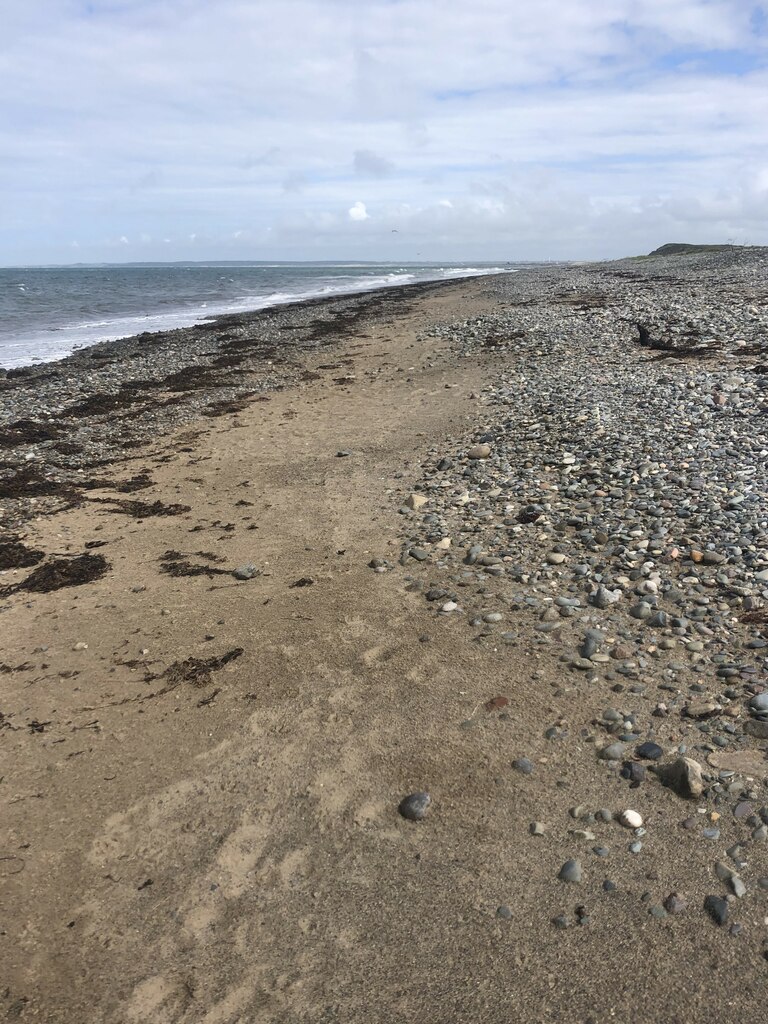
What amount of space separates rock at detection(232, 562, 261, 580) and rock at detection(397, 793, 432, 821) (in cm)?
340

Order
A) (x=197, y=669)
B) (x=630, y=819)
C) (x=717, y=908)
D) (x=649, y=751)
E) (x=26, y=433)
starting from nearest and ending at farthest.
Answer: (x=717, y=908) < (x=630, y=819) < (x=649, y=751) < (x=197, y=669) < (x=26, y=433)

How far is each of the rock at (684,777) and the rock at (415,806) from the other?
4.69ft

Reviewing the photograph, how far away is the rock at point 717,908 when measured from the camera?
10.2 feet

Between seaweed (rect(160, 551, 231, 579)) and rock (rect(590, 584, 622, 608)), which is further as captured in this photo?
seaweed (rect(160, 551, 231, 579))

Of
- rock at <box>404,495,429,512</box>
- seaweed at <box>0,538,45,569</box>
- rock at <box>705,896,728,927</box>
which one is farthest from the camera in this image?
rock at <box>404,495,429,512</box>

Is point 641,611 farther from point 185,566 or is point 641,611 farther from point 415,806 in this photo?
point 185,566

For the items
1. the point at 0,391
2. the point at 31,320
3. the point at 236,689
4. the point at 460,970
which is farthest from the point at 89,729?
the point at 31,320

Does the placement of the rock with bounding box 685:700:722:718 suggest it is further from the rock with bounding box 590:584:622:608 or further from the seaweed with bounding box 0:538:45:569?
the seaweed with bounding box 0:538:45:569

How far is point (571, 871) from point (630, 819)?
497 mm

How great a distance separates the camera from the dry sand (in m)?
2.99

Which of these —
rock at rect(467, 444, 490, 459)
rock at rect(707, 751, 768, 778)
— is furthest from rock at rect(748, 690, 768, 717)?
rock at rect(467, 444, 490, 459)

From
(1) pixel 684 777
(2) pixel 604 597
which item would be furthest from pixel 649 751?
(2) pixel 604 597

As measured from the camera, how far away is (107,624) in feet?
20.1

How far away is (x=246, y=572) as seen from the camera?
22.7 feet
